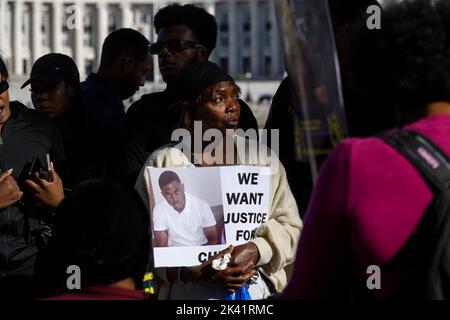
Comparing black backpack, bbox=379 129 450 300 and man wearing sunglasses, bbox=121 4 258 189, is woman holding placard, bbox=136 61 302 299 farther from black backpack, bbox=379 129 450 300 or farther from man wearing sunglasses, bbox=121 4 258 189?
black backpack, bbox=379 129 450 300

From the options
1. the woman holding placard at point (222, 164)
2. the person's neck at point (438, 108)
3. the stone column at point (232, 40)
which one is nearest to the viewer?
the person's neck at point (438, 108)

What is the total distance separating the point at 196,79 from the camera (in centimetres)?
433

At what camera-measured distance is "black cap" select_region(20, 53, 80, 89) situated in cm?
598

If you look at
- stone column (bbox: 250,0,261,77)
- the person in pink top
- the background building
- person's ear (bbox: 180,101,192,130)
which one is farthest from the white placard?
stone column (bbox: 250,0,261,77)

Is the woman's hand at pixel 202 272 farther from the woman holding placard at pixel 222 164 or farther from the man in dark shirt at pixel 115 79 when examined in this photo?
the man in dark shirt at pixel 115 79

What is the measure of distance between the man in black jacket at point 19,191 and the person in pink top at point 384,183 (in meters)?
2.24

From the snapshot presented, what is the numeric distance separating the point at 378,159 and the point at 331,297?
0.41 m

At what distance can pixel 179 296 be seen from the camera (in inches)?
160

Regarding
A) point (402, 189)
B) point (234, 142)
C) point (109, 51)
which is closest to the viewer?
point (402, 189)

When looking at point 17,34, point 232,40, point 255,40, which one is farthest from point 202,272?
point 232,40

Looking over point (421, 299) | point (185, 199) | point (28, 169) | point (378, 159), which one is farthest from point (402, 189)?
point (28, 169)

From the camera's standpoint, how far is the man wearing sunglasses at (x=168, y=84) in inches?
189

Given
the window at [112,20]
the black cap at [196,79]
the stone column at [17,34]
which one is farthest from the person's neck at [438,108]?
the window at [112,20]

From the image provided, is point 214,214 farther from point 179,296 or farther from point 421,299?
point 421,299
